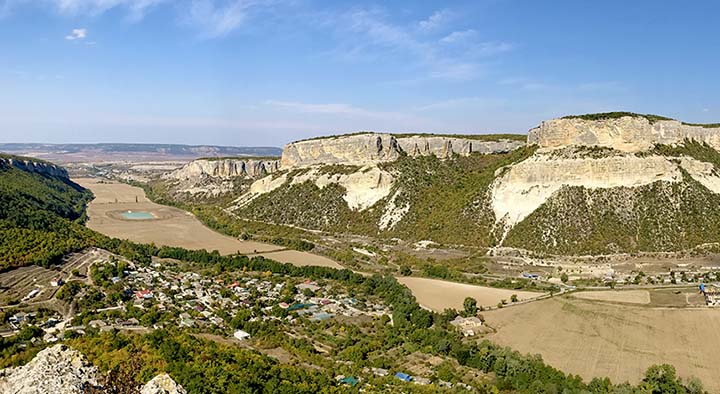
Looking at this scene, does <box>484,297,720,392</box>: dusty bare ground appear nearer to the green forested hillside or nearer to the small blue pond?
the green forested hillside

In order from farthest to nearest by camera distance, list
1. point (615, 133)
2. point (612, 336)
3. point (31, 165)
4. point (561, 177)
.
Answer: point (31, 165), point (615, 133), point (561, 177), point (612, 336)

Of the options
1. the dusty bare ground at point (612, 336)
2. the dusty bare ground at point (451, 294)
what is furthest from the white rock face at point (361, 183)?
the dusty bare ground at point (612, 336)

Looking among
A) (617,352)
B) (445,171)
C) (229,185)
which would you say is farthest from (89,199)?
(617,352)

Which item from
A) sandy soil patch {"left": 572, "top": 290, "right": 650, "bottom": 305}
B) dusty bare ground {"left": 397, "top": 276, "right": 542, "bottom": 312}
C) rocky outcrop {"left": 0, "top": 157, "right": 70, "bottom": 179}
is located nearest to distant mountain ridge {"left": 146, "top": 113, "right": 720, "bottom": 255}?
sandy soil patch {"left": 572, "top": 290, "right": 650, "bottom": 305}

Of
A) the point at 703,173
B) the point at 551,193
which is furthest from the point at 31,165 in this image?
the point at 703,173

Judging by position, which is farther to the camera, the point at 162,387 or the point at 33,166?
the point at 33,166

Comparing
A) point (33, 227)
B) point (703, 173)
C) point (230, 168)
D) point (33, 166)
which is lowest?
point (33, 227)

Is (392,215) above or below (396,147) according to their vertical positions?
below

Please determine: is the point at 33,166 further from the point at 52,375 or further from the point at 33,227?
the point at 52,375
